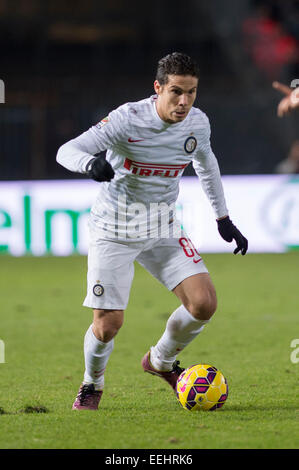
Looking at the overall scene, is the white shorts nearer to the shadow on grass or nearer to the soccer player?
the soccer player

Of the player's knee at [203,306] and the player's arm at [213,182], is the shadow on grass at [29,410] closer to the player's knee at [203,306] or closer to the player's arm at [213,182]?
the player's knee at [203,306]

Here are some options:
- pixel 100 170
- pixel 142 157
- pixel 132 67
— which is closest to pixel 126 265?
pixel 142 157

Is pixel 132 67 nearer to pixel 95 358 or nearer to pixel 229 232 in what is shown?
pixel 229 232

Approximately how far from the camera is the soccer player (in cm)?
514

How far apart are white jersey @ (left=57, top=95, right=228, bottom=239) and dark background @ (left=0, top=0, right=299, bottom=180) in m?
10.2

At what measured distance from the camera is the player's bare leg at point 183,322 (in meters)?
5.31

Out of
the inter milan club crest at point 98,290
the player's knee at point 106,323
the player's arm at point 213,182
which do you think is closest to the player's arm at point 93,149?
the player's arm at point 213,182

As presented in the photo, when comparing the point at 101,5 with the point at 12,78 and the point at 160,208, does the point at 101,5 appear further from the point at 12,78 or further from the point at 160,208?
the point at 160,208

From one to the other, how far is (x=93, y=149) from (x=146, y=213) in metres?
0.62

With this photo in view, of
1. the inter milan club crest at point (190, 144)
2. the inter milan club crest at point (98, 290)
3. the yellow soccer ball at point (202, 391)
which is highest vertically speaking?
the inter milan club crest at point (190, 144)

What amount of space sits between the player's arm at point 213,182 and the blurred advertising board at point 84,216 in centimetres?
814

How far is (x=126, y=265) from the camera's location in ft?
17.5

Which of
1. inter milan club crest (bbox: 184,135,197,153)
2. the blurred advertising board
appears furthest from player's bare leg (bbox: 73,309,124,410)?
the blurred advertising board

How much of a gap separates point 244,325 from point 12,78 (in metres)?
12.7
